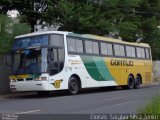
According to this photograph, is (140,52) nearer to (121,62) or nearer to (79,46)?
(121,62)

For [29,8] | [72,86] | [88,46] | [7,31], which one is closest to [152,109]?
[72,86]

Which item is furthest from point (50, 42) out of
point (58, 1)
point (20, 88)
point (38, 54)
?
point (58, 1)

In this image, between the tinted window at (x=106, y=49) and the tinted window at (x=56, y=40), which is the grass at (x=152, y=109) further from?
the tinted window at (x=106, y=49)

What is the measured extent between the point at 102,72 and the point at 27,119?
50.7 ft

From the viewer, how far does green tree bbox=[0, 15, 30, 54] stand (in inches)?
1056

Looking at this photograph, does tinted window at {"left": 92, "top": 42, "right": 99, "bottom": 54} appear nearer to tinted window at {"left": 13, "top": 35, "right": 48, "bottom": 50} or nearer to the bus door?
the bus door

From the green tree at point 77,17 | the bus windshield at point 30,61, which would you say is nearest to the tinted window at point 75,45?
the bus windshield at point 30,61

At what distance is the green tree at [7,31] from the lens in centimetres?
2683

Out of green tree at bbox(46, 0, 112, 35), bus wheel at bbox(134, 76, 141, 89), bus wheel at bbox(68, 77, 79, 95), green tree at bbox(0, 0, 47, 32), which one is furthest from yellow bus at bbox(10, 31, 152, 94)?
green tree at bbox(0, 0, 47, 32)

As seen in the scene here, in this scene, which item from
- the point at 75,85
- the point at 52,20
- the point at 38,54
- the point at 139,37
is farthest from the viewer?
the point at 139,37

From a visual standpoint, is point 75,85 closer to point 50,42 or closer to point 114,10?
point 50,42

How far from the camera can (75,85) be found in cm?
2598

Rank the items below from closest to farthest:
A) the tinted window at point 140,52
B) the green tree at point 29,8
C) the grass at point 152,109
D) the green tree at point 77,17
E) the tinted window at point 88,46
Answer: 1. the grass at point 152,109
2. the tinted window at point 88,46
3. the green tree at point 77,17
4. the green tree at point 29,8
5. the tinted window at point 140,52

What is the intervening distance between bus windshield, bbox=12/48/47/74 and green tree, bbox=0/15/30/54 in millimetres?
1883
